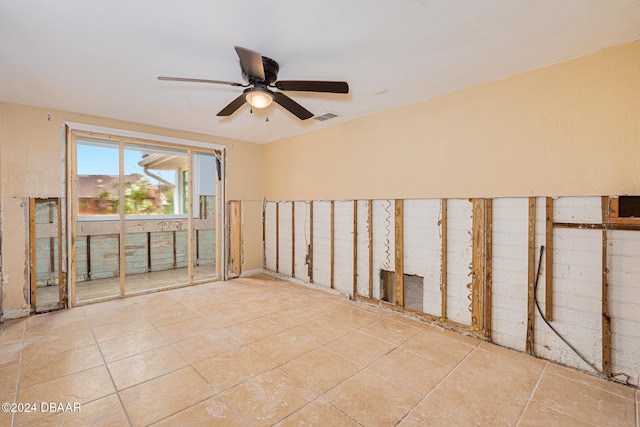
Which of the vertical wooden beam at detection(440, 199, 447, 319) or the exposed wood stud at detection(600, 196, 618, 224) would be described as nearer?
the exposed wood stud at detection(600, 196, 618, 224)

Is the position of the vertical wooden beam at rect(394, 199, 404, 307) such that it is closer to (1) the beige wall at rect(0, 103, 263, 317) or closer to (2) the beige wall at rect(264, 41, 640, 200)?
(2) the beige wall at rect(264, 41, 640, 200)

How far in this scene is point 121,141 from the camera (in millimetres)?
4742

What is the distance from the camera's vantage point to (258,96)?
2.62 meters

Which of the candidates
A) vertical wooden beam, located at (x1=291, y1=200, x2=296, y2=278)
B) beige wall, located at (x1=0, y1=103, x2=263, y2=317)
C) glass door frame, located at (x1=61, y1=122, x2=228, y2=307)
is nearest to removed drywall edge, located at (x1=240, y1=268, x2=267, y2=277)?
glass door frame, located at (x1=61, y1=122, x2=228, y2=307)

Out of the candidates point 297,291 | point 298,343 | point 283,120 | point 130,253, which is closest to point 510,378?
point 298,343

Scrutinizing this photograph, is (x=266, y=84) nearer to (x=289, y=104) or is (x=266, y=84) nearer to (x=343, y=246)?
(x=289, y=104)

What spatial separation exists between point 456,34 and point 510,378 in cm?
301

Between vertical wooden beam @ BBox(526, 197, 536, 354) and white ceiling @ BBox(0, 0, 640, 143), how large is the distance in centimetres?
147

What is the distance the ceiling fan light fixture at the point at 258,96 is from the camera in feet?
8.50

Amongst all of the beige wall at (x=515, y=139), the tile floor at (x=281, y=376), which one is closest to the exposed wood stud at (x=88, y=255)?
the tile floor at (x=281, y=376)

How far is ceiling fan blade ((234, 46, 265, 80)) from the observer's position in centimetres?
199

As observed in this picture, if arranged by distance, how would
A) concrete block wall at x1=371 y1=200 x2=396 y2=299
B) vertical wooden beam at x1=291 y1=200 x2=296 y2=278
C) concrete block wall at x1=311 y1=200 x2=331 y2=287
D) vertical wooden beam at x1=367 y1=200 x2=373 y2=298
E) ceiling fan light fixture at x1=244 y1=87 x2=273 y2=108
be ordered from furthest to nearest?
vertical wooden beam at x1=291 y1=200 x2=296 y2=278, concrete block wall at x1=311 y1=200 x2=331 y2=287, vertical wooden beam at x1=367 y1=200 x2=373 y2=298, concrete block wall at x1=371 y1=200 x2=396 y2=299, ceiling fan light fixture at x1=244 y1=87 x2=273 y2=108

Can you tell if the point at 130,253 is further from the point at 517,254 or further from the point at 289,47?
the point at 517,254

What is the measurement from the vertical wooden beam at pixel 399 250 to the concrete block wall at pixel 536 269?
7 cm
